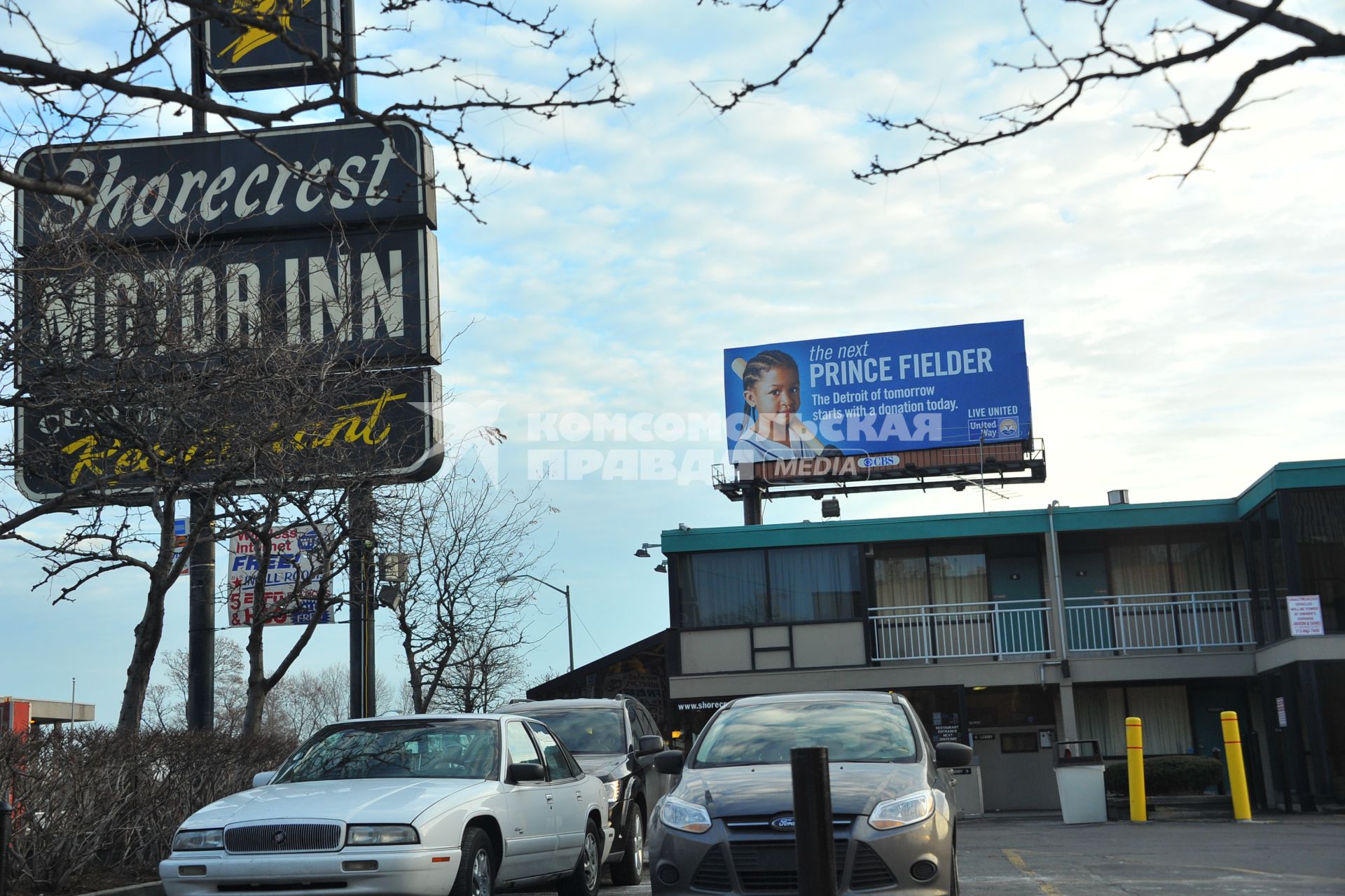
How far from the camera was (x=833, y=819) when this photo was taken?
7527 millimetres

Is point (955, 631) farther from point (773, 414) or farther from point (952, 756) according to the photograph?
point (952, 756)

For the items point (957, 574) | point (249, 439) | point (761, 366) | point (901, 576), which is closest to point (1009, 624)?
point (957, 574)

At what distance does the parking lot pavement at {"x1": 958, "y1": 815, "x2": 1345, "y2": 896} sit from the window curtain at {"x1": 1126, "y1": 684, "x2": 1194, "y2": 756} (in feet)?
28.7

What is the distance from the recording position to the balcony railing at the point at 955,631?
28141 mm

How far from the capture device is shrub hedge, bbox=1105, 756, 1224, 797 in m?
25.1

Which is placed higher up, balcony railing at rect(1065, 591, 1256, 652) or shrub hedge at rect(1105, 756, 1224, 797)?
balcony railing at rect(1065, 591, 1256, 652)

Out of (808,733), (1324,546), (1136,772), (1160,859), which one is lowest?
(1160,859)

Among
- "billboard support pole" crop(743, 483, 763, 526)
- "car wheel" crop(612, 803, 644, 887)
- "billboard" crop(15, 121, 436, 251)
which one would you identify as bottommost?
"car wheel" crop(612, 803, 644, 887)

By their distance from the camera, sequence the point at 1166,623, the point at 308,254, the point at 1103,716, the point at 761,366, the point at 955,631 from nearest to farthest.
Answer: the point at 308,254 < the point at 1166,623 < the point at 955,631 < the point at 1103,716 < the point at 761,366

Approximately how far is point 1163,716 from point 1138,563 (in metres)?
3.26

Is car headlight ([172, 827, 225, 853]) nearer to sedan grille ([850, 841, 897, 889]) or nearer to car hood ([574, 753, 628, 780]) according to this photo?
sedan grille ([850, 841, 897, 889])

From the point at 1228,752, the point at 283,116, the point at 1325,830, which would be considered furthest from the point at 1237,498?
the point at 283,116

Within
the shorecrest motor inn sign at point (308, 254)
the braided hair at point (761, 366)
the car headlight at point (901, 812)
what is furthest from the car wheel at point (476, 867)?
the braided hair at point (761, 366)

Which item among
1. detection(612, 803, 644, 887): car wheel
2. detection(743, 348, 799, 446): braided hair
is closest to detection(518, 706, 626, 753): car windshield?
detection(612, 803, 644, 887): car wheel
